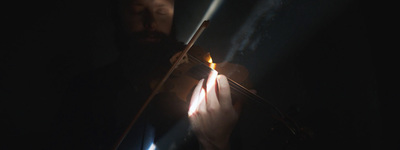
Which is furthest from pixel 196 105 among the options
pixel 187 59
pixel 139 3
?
pixel 139 3

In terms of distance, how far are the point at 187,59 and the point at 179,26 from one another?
0.66 meters

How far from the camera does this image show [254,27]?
4.90 ft

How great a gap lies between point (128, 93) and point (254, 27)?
116 cm

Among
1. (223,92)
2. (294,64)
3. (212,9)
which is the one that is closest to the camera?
(223,92)

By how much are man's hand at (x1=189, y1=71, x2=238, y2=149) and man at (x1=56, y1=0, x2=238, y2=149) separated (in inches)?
9.3

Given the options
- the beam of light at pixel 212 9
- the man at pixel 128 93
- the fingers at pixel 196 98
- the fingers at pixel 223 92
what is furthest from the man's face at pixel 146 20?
the fingers at pixel 223 92

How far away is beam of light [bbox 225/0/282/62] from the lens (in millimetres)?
1449

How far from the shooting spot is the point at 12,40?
45.6 inches

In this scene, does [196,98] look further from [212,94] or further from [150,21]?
[150,21]

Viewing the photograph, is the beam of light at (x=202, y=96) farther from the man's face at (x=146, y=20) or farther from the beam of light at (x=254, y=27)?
the man's face at (x=146, y=20)

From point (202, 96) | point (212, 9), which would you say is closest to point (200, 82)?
point (202, 96)

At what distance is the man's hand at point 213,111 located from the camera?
111cm

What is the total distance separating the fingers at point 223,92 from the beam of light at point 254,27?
0.50 metres

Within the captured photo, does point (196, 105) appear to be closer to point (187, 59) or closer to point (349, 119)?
point (187, 59)
